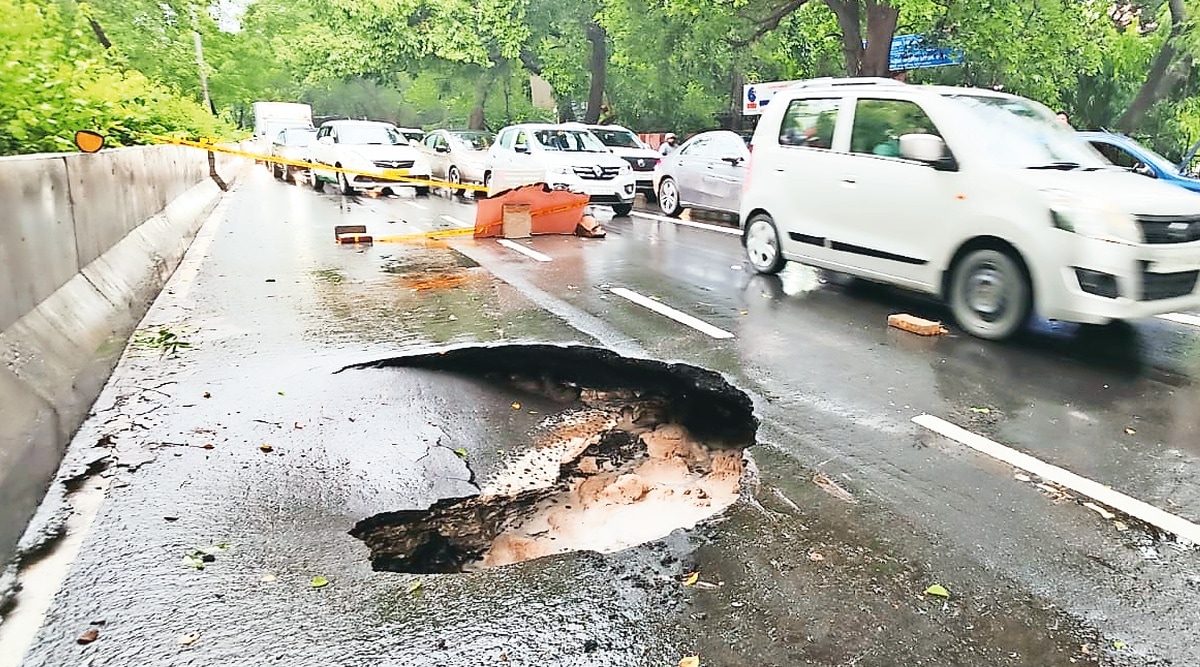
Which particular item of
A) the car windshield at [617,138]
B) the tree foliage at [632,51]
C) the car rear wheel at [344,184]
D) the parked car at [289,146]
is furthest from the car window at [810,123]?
the parked car at [289,146]

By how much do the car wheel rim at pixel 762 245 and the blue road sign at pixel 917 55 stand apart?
11265 millimetres

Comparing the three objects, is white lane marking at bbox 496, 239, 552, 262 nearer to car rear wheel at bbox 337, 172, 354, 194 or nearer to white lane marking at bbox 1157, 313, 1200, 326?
white lane marking at bbox 1157, 313, 1200, 326

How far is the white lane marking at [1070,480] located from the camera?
11.9ft

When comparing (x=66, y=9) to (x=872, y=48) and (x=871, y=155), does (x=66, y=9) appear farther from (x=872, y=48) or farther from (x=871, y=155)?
(x=871, y=155)

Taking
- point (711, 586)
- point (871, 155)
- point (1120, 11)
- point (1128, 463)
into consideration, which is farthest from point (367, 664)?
point (1120, 11)

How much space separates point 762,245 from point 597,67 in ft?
→ 70.8

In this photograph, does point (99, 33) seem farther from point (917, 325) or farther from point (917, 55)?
point (917, 325)

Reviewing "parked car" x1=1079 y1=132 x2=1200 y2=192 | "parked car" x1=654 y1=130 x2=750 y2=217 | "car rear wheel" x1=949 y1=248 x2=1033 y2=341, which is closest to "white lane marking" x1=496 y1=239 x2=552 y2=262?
"parked car" x1=654 y1=130 x2=750 y2=217

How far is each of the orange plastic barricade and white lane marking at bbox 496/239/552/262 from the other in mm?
425

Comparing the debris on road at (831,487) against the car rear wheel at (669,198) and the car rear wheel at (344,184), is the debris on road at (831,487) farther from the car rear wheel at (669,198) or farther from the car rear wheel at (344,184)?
the car rear wheel at (344,184)

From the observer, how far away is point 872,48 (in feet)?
58.2

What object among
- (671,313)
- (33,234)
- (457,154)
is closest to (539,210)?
(671,313)

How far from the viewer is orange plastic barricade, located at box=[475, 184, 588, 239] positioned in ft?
41.2

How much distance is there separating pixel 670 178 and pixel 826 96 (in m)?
8.02
